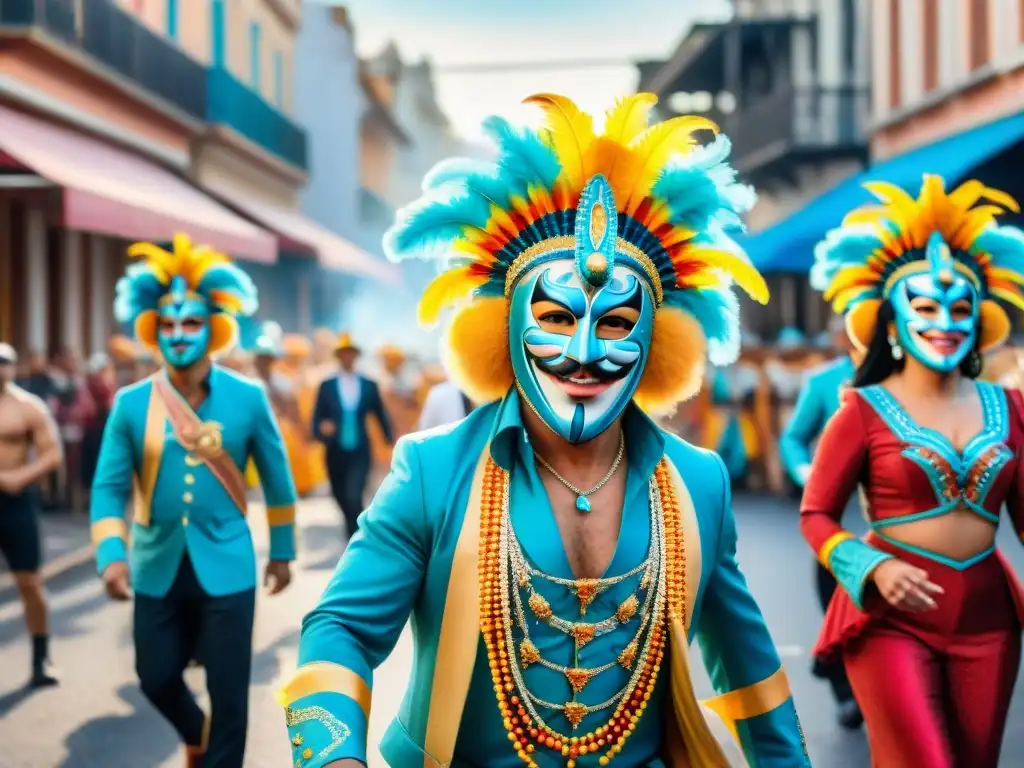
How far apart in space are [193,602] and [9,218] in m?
12.8

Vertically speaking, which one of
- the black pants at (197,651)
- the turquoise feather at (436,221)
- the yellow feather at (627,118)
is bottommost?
the black pants at (197,651)

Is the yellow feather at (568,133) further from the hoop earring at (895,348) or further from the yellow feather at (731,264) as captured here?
the hoop earring at (895,348)

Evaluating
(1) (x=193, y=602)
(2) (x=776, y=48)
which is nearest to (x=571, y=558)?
(1) (x=193, y=602)

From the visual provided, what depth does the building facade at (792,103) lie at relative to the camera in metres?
26.4

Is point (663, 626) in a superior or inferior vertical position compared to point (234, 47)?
inferior

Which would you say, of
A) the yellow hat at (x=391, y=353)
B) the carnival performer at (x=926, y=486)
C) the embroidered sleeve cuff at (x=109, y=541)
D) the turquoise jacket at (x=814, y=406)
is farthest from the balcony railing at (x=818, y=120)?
the embroidered sleeve cuff at (x=109, y=541)

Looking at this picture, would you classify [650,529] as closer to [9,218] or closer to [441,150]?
[9,218]

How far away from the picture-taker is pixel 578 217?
2.99 meters

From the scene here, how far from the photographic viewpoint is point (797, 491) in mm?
8578

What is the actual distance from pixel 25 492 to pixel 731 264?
242 inches

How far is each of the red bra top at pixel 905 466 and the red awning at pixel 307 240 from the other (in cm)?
1994

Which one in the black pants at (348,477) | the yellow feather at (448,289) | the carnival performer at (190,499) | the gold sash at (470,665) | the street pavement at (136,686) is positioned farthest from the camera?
the black pants at (348,477)

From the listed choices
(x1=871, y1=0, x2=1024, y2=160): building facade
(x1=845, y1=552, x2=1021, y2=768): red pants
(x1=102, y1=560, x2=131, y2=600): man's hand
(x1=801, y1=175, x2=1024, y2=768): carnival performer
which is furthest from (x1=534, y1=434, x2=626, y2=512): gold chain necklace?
(x1=871, y1=0, x2=1024, y2=160): building facade

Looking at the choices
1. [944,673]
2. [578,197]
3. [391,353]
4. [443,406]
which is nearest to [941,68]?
[391,353]
